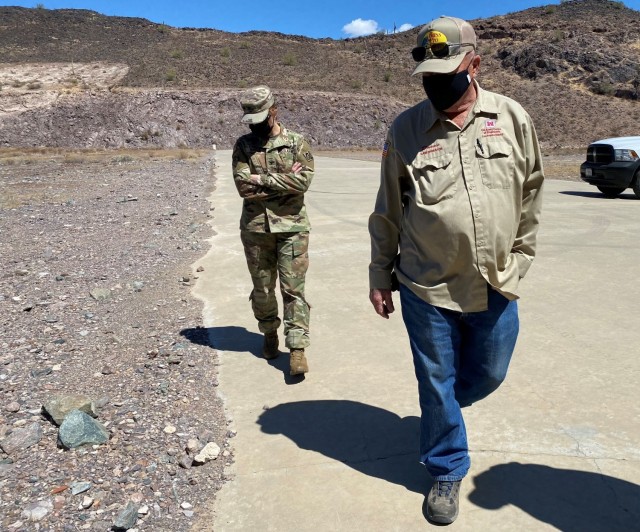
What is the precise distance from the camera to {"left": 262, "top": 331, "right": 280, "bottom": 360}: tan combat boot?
4.42 metres

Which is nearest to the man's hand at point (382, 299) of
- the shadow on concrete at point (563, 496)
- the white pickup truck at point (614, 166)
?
the shadow on concrete at point (563, 496)

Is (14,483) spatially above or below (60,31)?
below

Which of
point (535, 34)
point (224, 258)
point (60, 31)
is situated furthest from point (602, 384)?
point (60, 31)

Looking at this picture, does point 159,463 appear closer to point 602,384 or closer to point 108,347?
point 108,347

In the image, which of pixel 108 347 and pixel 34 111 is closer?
pixel 108 347

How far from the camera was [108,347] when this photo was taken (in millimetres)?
4703

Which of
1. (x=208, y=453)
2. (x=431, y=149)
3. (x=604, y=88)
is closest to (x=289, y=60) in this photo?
(x=604, y=88)

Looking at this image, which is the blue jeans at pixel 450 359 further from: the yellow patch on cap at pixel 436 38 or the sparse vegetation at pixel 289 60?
the sparse vegetation at pixel 289 60

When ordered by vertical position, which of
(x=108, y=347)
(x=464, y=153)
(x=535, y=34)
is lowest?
(x=108, y=347)

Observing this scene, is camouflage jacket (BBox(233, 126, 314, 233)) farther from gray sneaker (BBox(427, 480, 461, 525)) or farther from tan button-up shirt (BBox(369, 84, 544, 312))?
gray sneaker (BBox(427, 480, 461, 525))

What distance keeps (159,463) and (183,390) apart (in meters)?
0.85

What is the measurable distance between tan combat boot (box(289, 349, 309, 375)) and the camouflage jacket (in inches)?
32.3

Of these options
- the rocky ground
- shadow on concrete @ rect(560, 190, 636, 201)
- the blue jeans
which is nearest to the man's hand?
the blue jeans

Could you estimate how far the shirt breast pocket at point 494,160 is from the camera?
7.59 ft
